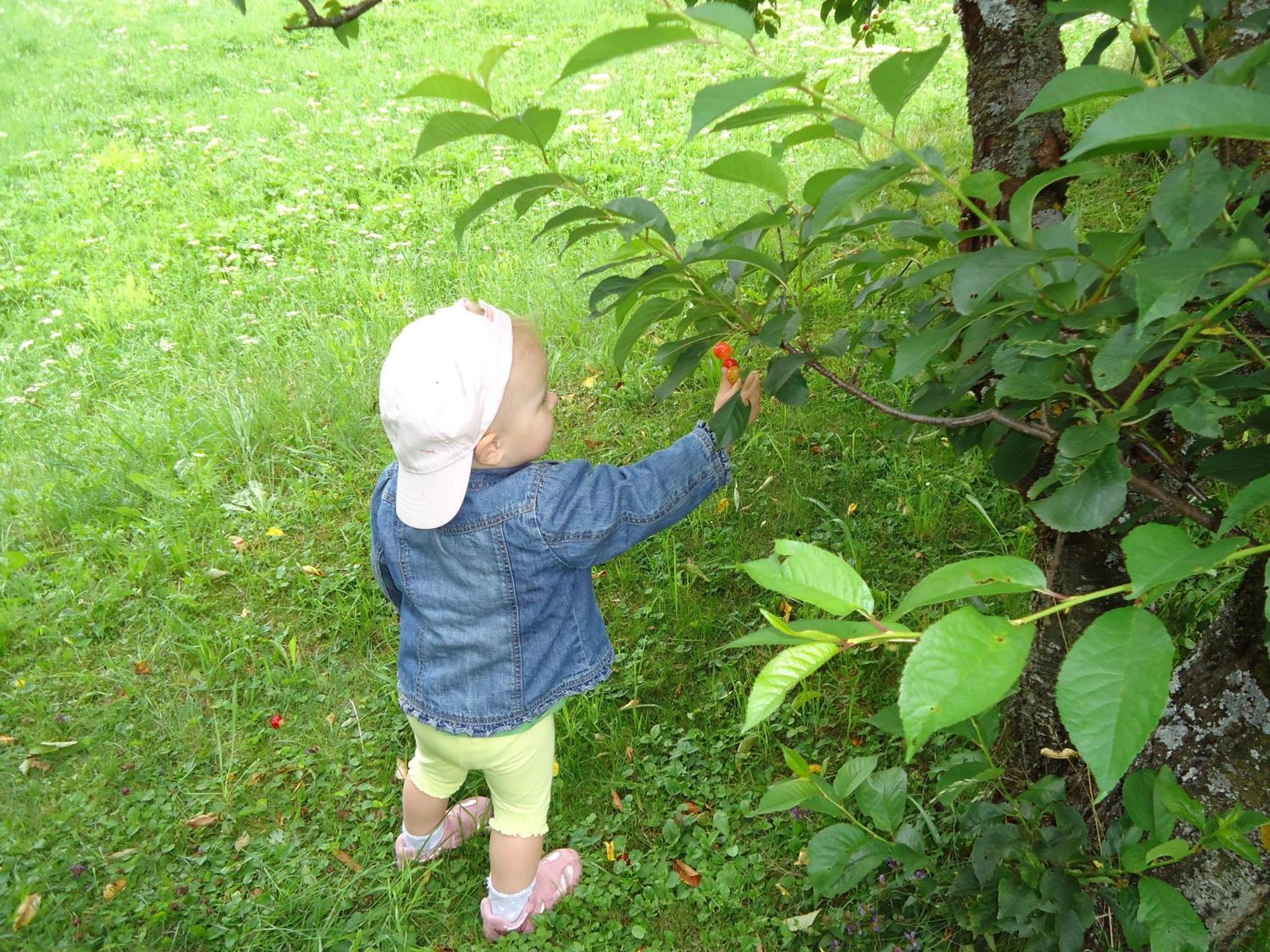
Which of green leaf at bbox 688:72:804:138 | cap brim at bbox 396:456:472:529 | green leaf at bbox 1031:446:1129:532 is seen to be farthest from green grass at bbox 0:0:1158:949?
green leaf at bbox 688:72:804:138

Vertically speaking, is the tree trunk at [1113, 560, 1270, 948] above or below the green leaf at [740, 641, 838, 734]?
below

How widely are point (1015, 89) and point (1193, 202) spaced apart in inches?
46.2

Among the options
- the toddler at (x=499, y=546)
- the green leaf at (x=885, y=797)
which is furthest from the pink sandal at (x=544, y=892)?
the green leaf at (x=885, y=797)

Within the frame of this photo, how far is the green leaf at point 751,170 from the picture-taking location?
3.85ft

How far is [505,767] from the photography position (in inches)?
84.7

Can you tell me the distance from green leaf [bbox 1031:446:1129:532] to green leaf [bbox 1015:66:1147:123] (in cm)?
41

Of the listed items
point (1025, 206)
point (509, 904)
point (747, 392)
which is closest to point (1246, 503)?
point (1025, 206)

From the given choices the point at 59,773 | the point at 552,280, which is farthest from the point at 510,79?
the point at 59,773

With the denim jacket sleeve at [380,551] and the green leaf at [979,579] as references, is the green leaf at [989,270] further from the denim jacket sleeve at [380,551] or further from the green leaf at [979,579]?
the denim jacket sleeve at [380,551]

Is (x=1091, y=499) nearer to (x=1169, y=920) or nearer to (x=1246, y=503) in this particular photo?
(x=1246, y=503)

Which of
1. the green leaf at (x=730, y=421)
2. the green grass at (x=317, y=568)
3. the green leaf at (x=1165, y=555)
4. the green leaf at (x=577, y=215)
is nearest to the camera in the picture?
the green leaf at (x=1165, y=555)

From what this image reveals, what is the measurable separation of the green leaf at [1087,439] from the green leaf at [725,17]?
0.55 m

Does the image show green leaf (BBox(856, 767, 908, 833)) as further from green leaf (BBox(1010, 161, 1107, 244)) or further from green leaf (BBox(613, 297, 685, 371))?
green leaf (BBox(1010, 161, 1107, 244))

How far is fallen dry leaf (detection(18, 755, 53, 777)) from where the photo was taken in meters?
2.65
